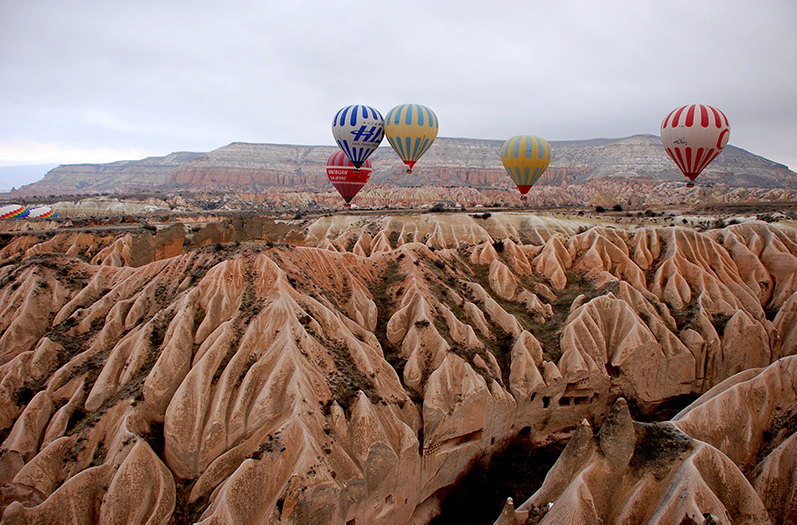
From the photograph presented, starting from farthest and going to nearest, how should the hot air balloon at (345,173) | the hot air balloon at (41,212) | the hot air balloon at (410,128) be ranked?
the hot air balloon at (41,212), the hot air balloon at (345,173), the hot air balloon at (410,128)

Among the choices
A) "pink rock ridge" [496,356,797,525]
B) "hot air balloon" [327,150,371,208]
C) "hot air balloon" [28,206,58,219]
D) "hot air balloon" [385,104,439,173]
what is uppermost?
"hot air balloon" [385,104,439,173]

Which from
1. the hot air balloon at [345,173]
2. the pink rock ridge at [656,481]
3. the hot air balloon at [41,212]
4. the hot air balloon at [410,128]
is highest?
the hot air balloon at [410,128]

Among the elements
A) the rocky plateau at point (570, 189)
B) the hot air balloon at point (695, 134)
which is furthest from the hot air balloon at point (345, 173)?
the rocky plateau at point (570, 189)

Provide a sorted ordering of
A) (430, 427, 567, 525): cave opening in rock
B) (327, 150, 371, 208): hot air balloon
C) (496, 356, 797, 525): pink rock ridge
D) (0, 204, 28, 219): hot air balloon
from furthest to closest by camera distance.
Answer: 1. (0, 204, 28, 219): hot air balloon
2. (327, 150, 371, 208): hot air balloon
3. (430, 427, 567, 525): cave opening in rock
4. (496, 356, 797, 525): pink rock ridge

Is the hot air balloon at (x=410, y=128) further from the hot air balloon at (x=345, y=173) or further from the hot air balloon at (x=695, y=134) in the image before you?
the hot air balloon at (x=695, y=134)

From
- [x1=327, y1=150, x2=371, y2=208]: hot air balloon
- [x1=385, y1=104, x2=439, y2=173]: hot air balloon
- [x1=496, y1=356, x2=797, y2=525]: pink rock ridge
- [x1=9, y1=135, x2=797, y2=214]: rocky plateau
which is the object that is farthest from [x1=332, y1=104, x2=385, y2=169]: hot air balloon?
[x1=9, y1=135, x2=797, y2=214]: rocky plateau

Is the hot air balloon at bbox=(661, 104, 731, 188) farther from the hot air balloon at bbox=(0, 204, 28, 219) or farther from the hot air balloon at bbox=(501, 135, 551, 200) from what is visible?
the hot air balloon at bbox=(0, 204, 28, 219)
